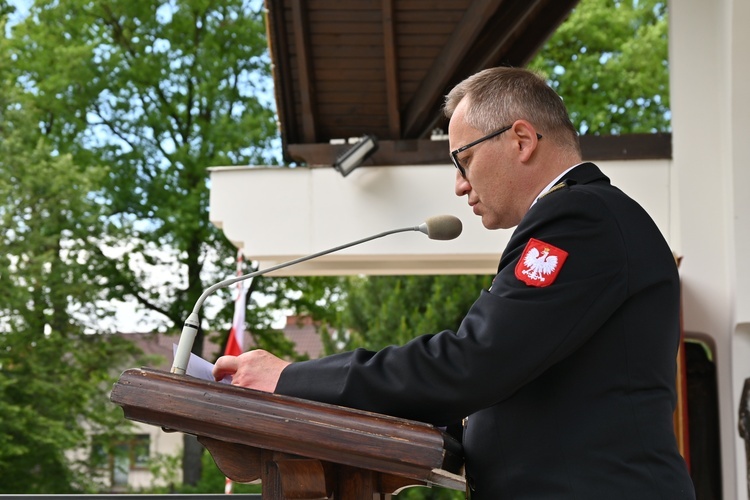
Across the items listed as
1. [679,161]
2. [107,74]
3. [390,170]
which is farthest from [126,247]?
[679,161]

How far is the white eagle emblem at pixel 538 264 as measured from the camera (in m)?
1.55

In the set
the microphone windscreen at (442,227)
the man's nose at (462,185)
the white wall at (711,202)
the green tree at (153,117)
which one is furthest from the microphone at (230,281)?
the green tree at (153,117)

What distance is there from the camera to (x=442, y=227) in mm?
2105

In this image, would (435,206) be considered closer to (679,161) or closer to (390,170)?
(390,170)

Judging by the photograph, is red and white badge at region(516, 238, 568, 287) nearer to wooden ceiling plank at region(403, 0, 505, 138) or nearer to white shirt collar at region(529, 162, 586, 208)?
white shirt collar at region(529, 162, 586, 208)

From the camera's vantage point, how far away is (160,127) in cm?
1817

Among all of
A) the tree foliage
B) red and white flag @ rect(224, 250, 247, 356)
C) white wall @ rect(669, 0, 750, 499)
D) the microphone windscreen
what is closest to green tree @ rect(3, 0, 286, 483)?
the tree foliage

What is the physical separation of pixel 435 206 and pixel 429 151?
1.21 ft

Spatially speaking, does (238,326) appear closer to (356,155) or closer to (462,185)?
(356,155)

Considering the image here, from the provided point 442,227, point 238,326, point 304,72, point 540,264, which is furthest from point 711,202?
point 238,326

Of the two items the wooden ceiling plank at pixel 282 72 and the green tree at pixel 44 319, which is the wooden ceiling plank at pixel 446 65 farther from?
the green tree at pixel 44 319

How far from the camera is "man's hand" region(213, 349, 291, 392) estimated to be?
158cm

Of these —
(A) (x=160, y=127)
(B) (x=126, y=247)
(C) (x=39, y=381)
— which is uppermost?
(A) (x=160, y=127)

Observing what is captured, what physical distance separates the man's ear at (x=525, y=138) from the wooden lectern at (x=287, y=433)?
543 millimetres
